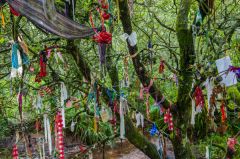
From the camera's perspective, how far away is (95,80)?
3244mm

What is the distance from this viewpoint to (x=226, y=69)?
3.17 metres

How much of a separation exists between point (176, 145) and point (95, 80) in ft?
5.15

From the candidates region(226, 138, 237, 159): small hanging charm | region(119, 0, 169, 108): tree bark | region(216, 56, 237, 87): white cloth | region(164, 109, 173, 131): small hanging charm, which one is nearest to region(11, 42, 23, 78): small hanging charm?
region(119, 0, 169, 108): tree bark

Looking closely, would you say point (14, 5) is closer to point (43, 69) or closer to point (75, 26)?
point (75, 26)

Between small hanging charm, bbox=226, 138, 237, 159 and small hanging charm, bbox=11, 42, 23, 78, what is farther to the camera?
small hanging charm, bbox=226, 138, 237, 159

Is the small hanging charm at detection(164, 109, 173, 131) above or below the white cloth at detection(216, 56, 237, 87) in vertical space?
below

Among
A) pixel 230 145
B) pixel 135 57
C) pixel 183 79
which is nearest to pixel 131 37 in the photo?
pixel 135 57

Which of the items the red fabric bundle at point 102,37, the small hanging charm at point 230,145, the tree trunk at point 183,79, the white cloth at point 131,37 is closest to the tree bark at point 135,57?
the white cloth at point 131,37

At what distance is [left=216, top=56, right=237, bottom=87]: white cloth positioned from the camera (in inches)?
125

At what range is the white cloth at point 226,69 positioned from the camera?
10.4ft

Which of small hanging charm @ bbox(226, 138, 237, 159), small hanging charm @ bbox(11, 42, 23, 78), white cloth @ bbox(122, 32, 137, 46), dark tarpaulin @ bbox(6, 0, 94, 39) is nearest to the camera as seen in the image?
dark tarpaulin @ bbox(6, 0, 94, 39)

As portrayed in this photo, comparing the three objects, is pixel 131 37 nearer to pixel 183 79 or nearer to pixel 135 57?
pixel 135 57

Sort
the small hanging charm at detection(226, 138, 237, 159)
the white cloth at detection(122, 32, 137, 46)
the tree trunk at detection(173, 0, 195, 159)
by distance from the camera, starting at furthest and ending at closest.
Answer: the tree trunk at detection(173, 0, 195, 159), the white cloth at detection(122, 32, 137, 46), the small hanging charm at detection(226, 138, 237, 159)

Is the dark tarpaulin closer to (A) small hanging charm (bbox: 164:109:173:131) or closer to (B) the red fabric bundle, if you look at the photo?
(B) the red fabric bundle
